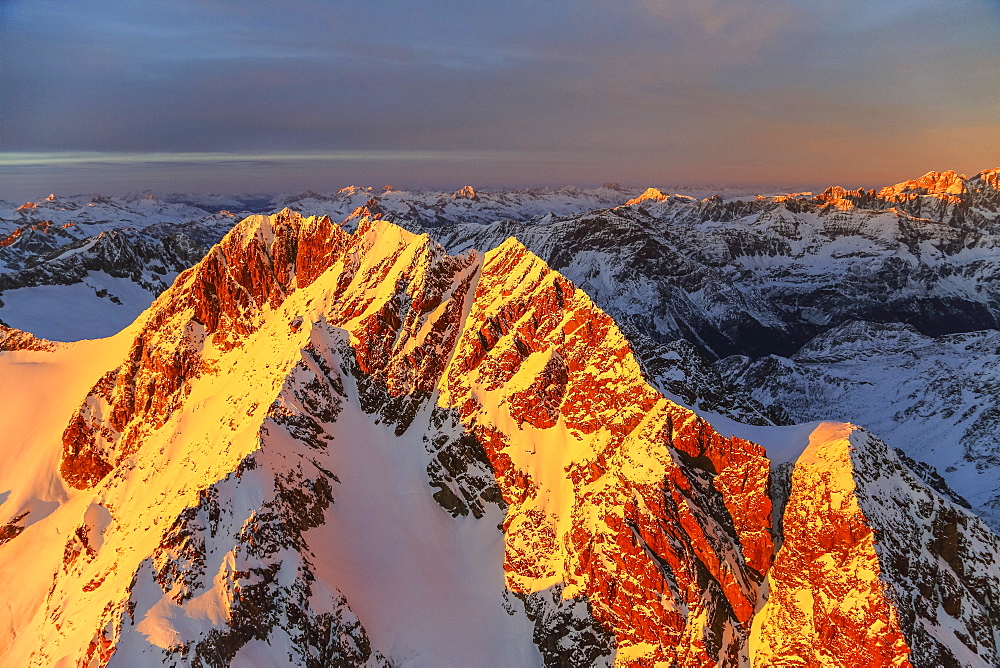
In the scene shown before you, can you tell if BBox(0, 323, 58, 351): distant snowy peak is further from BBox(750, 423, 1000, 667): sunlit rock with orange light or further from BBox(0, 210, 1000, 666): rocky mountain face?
BBox(750, 423, 1000, 667): sunlit rock with orange light

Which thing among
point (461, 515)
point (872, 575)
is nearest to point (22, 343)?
point (461, 515)

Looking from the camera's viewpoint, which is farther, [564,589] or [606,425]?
[606,425]

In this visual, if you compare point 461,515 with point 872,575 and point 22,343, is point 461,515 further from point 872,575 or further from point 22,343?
point 22,343

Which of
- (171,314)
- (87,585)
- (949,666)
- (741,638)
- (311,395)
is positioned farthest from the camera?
(171,314)

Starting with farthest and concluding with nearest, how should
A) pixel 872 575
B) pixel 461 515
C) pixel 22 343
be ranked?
pixel 22 343
pixel 461 515
pixel 872 575

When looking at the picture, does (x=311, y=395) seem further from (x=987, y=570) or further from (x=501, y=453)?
(x=987, y=570)

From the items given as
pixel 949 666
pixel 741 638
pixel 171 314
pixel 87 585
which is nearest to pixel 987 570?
pixel 949 666

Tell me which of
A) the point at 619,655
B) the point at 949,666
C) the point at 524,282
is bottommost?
the point at 619,655

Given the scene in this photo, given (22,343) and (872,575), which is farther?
(22,343)
